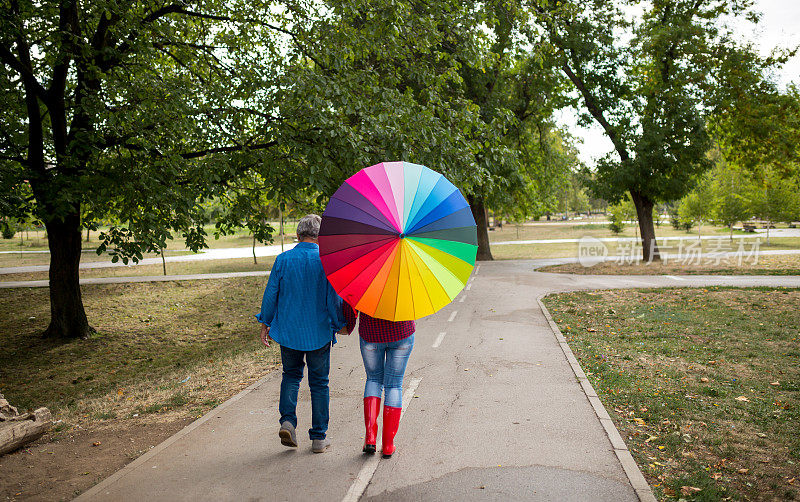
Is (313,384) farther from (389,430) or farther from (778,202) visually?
(778,202)

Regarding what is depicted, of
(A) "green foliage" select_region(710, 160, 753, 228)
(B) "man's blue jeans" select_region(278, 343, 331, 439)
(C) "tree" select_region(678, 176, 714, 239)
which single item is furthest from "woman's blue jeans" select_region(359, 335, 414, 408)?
(C) "tree" select_region(678, 176, 714, 239)

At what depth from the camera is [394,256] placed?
12.8 feet

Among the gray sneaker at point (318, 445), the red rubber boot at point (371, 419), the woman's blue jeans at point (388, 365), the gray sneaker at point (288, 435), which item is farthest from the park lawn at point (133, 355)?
the woman's blue jeans at point (388, 365)

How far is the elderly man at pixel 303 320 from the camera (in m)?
4.56

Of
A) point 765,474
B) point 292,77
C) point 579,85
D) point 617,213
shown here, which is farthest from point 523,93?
point 617,213

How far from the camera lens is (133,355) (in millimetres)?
10391

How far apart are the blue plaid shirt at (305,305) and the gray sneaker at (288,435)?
66 centimetres

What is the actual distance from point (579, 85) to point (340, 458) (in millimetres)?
22467

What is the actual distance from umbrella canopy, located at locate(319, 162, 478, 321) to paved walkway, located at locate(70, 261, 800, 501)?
1.30 metres

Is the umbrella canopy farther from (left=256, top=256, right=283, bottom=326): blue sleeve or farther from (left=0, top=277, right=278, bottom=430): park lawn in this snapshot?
(left=0, top=277, right=278, bottom=430): park lawn

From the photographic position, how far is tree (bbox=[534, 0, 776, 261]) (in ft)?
69.2

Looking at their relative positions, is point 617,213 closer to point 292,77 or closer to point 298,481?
point 292,77

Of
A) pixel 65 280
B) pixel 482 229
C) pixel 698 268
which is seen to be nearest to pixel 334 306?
pixel 65 280

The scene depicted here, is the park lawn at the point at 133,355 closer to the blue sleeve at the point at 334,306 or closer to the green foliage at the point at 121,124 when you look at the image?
the green foliage at the point at 121,124
